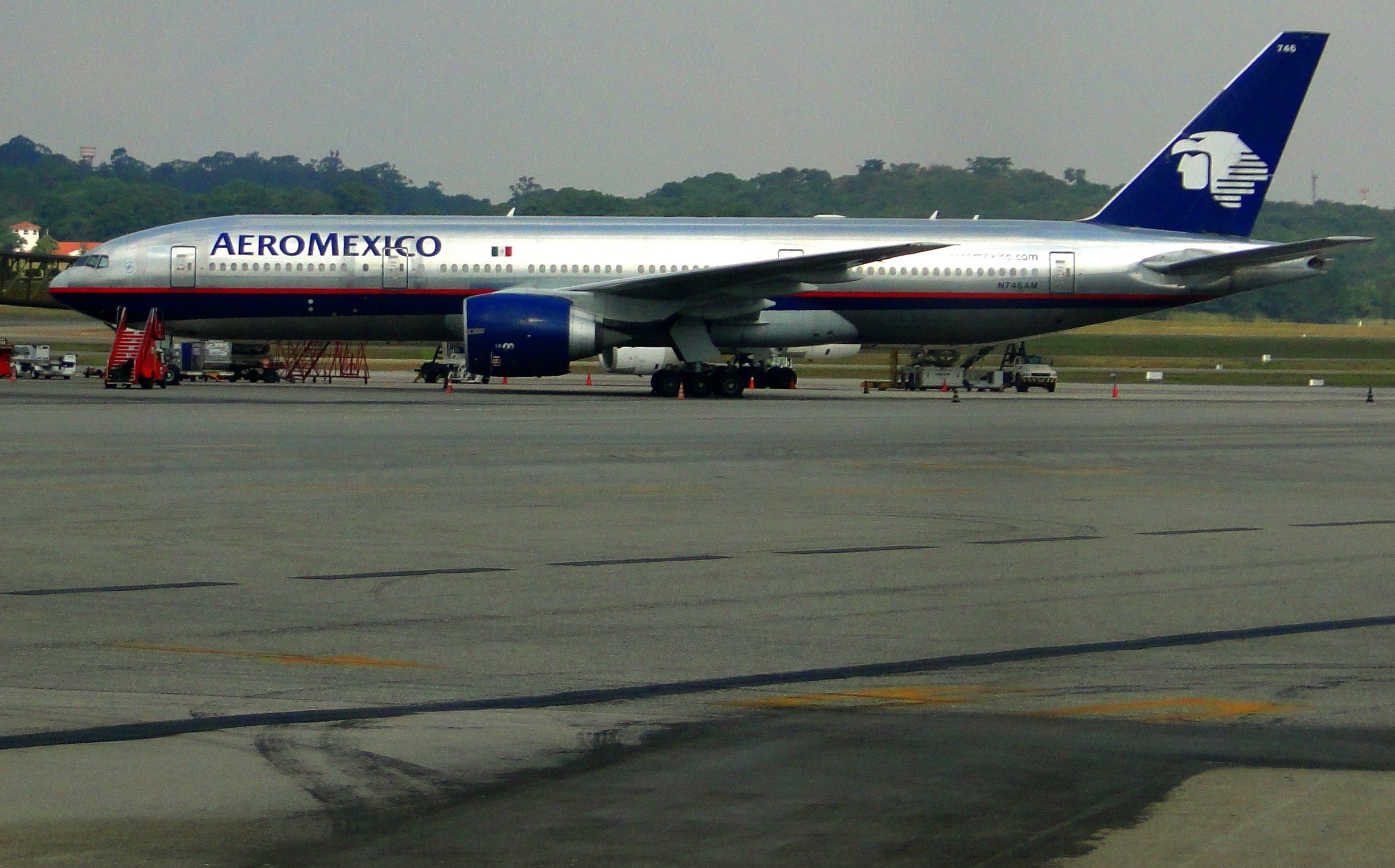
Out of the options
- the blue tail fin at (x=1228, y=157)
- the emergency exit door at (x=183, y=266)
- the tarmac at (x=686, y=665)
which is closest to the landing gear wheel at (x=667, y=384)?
the emergency exit door at (x=183, y=266)

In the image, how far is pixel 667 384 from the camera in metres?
40.2

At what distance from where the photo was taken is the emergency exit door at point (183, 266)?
3897cm

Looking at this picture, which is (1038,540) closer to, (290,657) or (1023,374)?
(290,657)

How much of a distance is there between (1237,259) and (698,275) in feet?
45.9

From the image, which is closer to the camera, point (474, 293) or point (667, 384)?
point (474, 293)

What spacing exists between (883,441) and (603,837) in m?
20.3

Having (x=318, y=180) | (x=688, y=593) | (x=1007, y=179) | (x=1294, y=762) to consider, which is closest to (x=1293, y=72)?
(x=1007, y=179)

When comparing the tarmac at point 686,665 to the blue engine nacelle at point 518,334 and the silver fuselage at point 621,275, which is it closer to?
the blue engine nacelle at point 518,334

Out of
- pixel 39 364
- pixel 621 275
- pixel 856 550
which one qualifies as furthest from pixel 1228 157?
pixel 39 364

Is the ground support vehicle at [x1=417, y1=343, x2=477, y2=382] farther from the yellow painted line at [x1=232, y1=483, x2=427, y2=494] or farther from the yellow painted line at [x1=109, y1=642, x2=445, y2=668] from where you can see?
the yellow painted line at [x1=109, y1=642, x2=445, y2=668]

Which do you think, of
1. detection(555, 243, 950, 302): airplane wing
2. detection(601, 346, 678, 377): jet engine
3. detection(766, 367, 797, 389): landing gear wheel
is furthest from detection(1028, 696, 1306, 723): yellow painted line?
detection(766, 367, 797, 389): landing gear wheel

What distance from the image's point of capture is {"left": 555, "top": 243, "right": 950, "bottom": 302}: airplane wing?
36812 mm

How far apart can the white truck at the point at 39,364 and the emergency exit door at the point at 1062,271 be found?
30.3 m

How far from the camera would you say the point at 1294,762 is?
22.7ft
